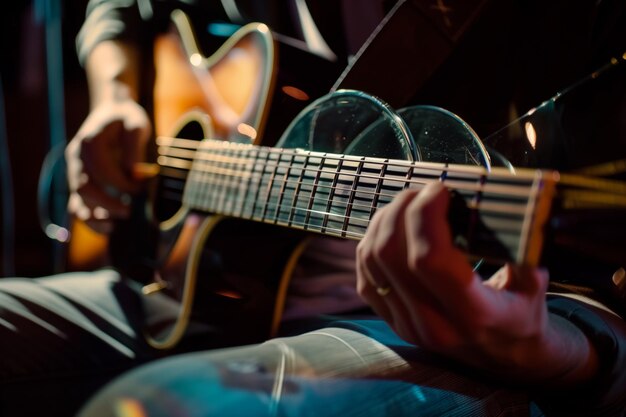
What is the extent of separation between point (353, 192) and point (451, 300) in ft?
0.59

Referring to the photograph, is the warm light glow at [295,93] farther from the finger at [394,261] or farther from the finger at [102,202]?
the finger at [102,202]

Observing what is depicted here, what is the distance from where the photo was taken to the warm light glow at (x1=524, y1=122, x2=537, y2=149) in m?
0.60

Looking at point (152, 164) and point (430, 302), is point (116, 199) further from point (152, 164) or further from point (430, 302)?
point (430, 302)

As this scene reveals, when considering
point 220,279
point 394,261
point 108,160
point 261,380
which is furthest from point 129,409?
point 108,160

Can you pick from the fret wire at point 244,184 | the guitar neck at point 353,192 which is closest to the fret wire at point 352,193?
the guitar neck at point 353,192

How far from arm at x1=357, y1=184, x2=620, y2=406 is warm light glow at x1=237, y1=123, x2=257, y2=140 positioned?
16.6 inches

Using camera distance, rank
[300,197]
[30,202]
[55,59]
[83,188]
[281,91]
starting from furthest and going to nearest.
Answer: [30,202] < [55,59] < [83,188] < [281,91] < [300,197]

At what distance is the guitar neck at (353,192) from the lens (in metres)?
0.41

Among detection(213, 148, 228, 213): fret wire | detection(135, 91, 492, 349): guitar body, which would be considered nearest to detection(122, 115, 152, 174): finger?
detection(135, 91, 492, 349): guitar body

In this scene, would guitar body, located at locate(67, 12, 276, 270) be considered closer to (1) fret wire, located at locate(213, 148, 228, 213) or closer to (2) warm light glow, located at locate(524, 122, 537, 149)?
(1) fret wire, located at locate(213, 148, 228, 213)

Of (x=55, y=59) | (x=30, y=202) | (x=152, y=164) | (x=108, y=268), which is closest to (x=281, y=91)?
(x=152, y=164)

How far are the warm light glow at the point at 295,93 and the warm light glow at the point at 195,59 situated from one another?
1.07 feet

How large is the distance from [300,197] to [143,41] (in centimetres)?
87

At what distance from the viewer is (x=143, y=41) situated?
1.29 metres
